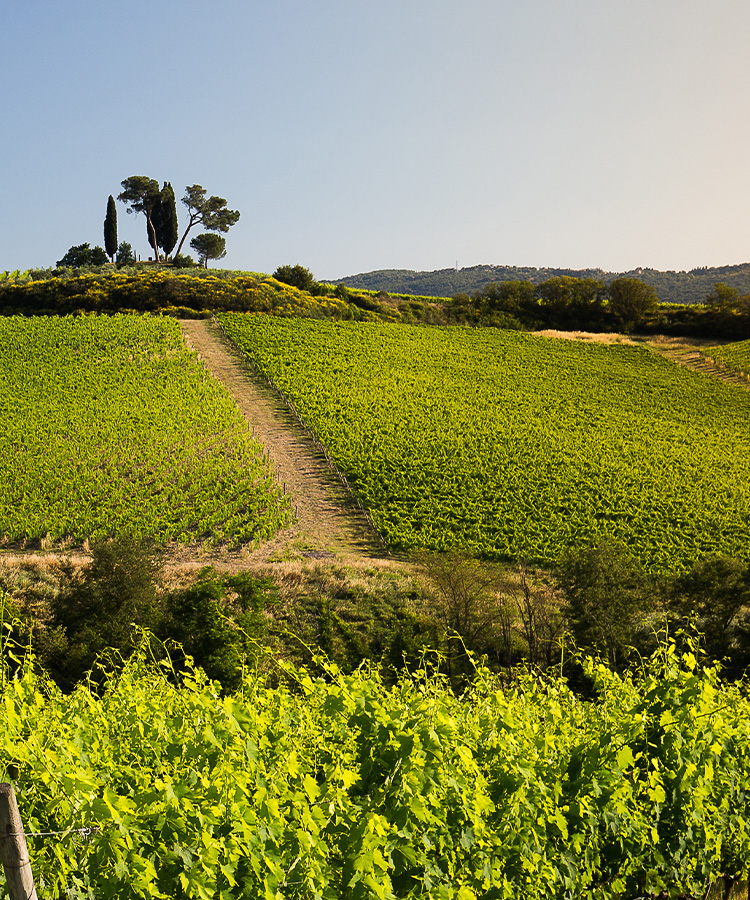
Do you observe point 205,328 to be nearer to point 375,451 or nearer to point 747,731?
point 375,451

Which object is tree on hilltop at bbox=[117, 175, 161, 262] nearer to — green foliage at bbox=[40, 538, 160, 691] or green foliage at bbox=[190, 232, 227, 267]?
green foliage at bbox=[190, 232, 227, 267]

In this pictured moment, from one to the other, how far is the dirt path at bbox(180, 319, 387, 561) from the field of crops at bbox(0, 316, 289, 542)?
2.65 ft

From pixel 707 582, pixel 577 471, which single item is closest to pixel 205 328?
pixel 577 471

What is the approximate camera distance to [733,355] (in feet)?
159

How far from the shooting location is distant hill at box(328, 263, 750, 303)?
128 metres

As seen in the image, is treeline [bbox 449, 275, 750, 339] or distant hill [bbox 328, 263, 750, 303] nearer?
treeline [bbox 449, 275, 750, 339]

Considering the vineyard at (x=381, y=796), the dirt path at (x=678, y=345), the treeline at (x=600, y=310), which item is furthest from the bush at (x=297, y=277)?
the vineyard at (x=381, y=796)

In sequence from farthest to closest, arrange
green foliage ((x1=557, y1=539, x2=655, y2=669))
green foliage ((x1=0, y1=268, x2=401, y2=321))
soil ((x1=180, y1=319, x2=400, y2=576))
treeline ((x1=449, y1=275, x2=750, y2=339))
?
treeline ((x1=449, y1=275, x2=750, y2=339))
green foliage ((x1=0, y1=268, x2=401, y2=321))
soil ((x1=180, y1=319, x2=400, y2=576))
green foliage ((x1=557, y1=539, x2=655, y2=669))

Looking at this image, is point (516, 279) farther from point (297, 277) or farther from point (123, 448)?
point (123, 448)

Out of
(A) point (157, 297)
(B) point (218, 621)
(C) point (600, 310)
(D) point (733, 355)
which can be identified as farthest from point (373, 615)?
(C) point (600, 310)

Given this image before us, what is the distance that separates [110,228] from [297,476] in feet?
185

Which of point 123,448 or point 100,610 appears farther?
point 123,448

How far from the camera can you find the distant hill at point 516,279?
420 feet

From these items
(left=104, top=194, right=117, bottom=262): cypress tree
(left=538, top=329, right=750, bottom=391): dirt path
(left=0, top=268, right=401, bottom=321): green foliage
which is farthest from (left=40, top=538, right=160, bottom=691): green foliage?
(left=104, top=194, right=117, bottom=262): cypress tree
